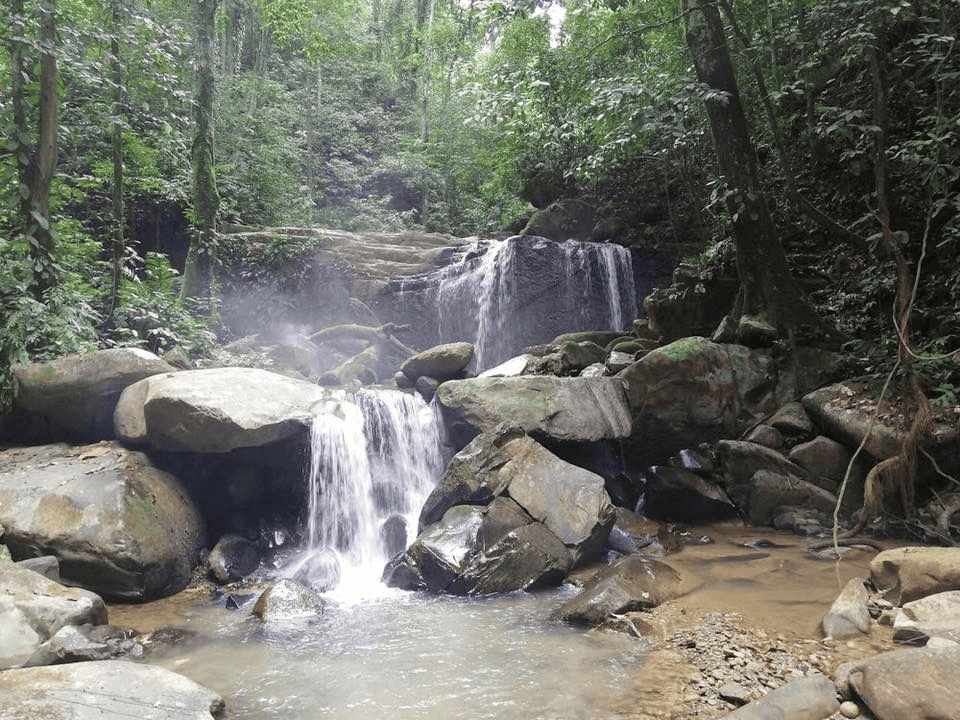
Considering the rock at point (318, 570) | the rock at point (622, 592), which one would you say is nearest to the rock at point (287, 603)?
the rock at point (318, 570)

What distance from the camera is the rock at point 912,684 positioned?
9.11ft

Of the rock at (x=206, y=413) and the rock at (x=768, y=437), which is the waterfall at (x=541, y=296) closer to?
the rock at (x=768, y=437)

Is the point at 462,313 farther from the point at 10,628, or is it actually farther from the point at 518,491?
the point at 10,628

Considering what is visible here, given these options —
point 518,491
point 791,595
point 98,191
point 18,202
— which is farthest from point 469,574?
point 98,191

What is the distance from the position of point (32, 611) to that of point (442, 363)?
6.10 metres

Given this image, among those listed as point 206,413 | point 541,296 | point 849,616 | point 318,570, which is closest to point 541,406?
point 318,570

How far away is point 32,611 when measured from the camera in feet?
14.0

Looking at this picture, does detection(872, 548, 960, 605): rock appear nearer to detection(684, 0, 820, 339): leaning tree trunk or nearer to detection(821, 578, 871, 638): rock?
detection(821, 578, 871, 638): rock

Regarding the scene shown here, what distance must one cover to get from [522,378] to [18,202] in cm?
666

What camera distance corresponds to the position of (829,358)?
7.73 m

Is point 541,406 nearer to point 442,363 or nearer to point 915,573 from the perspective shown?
point 442,363

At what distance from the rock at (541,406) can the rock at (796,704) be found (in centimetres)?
441

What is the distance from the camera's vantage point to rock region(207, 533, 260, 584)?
645cm

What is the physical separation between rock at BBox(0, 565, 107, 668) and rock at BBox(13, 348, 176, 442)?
2492 mm
